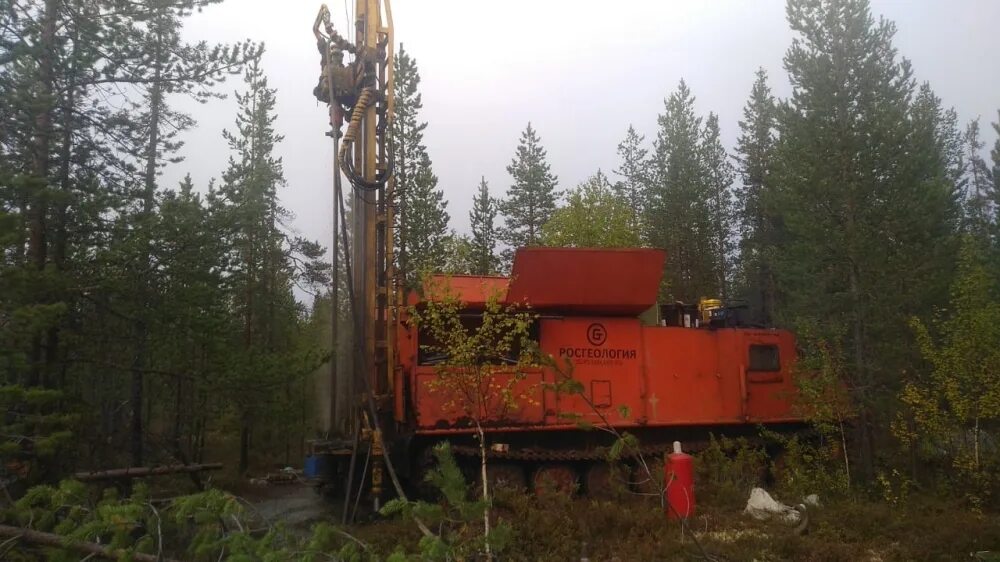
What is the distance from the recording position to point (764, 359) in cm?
1347

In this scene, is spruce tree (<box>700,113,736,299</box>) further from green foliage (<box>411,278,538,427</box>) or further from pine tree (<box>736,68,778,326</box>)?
green foliage (<box>411,278,538,427</box>)

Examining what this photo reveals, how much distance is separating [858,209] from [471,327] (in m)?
9.01

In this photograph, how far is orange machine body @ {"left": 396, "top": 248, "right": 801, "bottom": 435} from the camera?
1091 centimetres

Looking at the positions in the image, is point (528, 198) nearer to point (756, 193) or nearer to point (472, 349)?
point (756, 193)

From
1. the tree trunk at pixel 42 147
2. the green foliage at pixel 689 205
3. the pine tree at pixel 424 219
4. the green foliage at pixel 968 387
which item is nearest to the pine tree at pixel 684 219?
the green foliage at pixel 689 205

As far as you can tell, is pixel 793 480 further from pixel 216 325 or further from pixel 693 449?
pixel 216 325

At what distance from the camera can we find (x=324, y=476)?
1184cm

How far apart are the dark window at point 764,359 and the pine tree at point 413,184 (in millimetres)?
13028

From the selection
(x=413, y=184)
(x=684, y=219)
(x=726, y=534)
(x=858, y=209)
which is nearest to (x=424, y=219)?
(x=413, y=184)

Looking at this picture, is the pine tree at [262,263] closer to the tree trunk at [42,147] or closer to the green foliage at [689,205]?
Answer: the tree trunk at [42,147]

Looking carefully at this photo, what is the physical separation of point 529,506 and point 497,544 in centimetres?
418

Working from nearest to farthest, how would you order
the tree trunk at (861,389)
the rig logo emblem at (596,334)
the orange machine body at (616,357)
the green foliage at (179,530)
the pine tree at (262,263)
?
the green foliage at (179,530), the orange machine body at (616,357), the rig logo emblem at (596,334), the tree trunk at (861,389), the pine tree at (262,263)

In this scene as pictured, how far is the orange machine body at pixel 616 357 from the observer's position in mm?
10914

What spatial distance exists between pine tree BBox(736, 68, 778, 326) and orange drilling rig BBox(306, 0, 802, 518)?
Answer: 14070 millimetres
